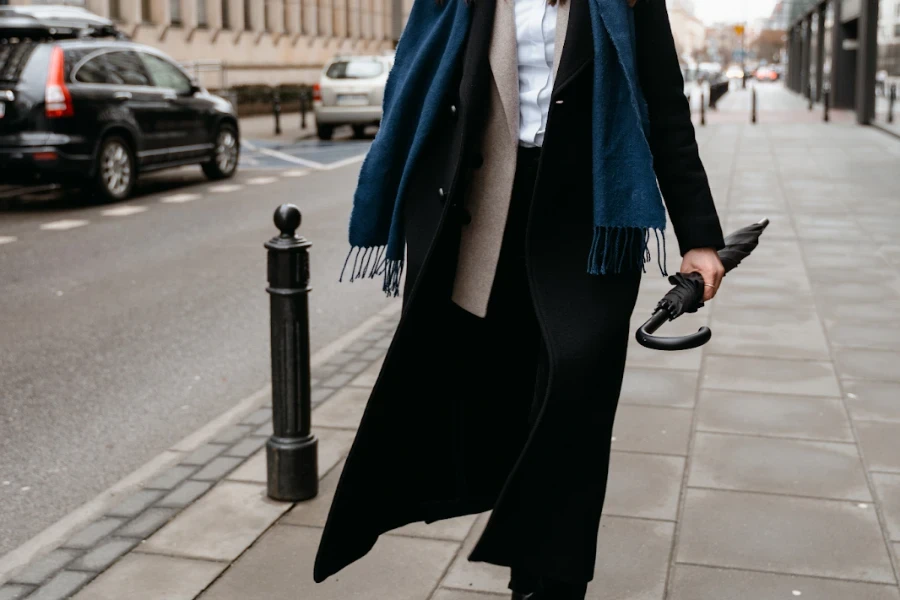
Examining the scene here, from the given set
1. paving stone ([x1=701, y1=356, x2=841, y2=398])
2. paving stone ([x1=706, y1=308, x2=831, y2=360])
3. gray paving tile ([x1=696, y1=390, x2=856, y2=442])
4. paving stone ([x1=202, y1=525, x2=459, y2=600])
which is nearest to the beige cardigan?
paving stone ([x1=202, y1=525, x2=459, y2=600])

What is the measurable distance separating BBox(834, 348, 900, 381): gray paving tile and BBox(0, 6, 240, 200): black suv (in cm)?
855

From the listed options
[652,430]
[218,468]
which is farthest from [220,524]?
[652,430]

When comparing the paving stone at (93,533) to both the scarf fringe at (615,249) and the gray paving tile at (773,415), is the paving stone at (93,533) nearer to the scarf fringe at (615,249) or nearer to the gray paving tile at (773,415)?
the scarf fringe at (615,249)

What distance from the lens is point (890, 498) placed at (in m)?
4.01

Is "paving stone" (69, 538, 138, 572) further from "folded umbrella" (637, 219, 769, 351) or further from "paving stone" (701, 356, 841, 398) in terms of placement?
"paving stone" (701, 356, 841, 398)

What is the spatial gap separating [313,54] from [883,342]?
1616 inches

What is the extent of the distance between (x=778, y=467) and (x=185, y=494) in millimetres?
2111

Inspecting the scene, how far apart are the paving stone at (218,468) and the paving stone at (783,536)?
1.66 metres

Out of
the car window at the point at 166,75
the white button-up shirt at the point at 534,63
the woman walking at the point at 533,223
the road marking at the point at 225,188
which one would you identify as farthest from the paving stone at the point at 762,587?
the car window at the point at 166,75

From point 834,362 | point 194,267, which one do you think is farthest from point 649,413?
point 194,267

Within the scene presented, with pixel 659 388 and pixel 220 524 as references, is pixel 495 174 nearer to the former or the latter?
pixel 220 524

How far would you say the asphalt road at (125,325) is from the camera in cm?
477

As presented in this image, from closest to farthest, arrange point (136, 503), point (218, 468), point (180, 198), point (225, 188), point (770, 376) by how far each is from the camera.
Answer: point (136, 503) → point (218, 468) → point (770, 376) → point (180, 198) → point (225, 188)

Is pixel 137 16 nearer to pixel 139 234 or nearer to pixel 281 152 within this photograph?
pixel 281 152
